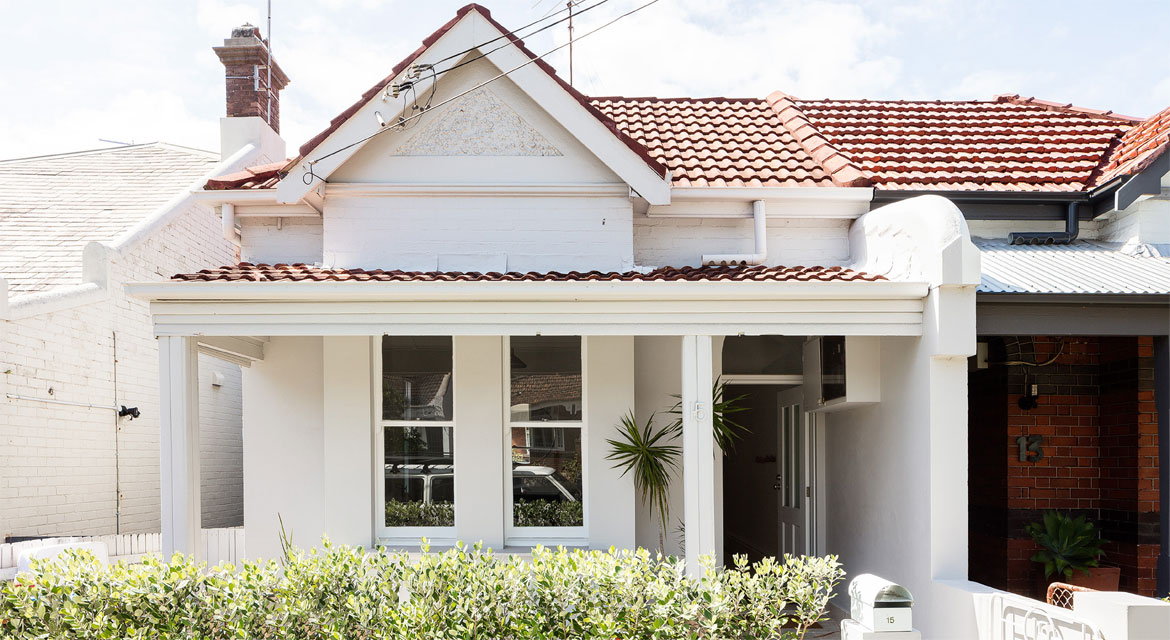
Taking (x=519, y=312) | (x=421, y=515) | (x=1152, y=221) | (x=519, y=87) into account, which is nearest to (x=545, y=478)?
(x=421, y=515)

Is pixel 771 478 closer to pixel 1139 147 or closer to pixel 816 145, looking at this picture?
pixel 816 145

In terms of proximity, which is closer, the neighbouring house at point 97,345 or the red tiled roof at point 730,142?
the red tiled roof at point 730,142

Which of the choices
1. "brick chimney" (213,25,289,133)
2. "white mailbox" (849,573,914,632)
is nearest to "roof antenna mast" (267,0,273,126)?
"brick chimney" (213,25,289,133)

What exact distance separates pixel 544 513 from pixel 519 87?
13.1 ft

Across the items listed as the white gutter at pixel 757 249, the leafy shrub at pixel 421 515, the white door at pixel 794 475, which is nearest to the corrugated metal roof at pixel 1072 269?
the white gutter at pixel 757 249

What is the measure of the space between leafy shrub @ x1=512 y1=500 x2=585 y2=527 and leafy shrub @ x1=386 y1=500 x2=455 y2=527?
2.01 feet

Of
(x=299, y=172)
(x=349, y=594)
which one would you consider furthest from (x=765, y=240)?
(x=349, y=594)

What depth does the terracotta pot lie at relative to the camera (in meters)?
7.85

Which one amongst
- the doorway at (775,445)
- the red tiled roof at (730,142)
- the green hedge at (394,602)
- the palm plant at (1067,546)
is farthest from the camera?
the doorway at (775,445)

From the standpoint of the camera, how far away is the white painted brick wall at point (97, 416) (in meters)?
9.08

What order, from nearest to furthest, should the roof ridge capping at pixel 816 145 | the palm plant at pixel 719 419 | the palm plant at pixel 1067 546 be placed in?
the palm plant at pixel 719 419 < the palm plant at pixel 1067 546 < the roof ridge capping at pixel 816 145

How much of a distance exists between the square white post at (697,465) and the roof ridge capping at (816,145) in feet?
9.74

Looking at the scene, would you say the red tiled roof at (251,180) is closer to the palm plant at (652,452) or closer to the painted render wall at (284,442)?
the painted render wall at (284,442)

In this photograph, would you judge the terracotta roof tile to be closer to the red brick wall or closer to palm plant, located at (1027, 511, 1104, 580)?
the red brick wall
